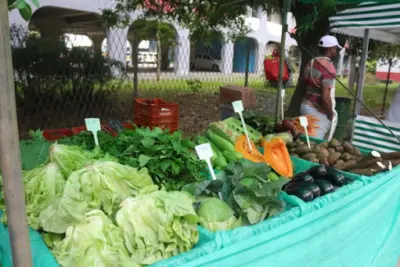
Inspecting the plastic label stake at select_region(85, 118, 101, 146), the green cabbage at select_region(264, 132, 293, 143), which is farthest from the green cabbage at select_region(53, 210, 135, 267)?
the green cabbage at select_region(264, 132, 293, 143)

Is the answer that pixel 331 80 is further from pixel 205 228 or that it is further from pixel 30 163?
pixel 30 163

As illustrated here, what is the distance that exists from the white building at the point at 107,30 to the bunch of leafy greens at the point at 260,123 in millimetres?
4350

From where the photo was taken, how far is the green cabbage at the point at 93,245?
1420mm

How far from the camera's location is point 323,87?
4.24 meters

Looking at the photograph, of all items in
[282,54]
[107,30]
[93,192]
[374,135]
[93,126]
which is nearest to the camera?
[93,192]

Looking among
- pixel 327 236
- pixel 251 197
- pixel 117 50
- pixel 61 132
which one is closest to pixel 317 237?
pixel 327 236

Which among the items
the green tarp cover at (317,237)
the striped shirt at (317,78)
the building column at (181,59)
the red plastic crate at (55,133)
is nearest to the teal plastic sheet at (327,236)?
the green tarp cover at (317,237)

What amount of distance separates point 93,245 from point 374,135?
13.9 feet

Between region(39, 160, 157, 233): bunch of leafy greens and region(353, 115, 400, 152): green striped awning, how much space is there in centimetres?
370

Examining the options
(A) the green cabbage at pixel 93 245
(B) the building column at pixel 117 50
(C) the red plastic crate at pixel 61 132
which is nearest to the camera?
(A) the green cabbage at pixel 93 245

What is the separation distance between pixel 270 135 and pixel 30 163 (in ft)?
6.94

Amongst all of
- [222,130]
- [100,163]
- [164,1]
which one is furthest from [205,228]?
[164,1]

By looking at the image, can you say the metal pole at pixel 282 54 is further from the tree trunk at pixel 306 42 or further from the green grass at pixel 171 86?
the green grass at pixel 171 86

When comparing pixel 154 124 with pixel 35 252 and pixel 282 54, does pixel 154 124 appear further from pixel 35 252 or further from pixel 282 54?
pixel 35 252
